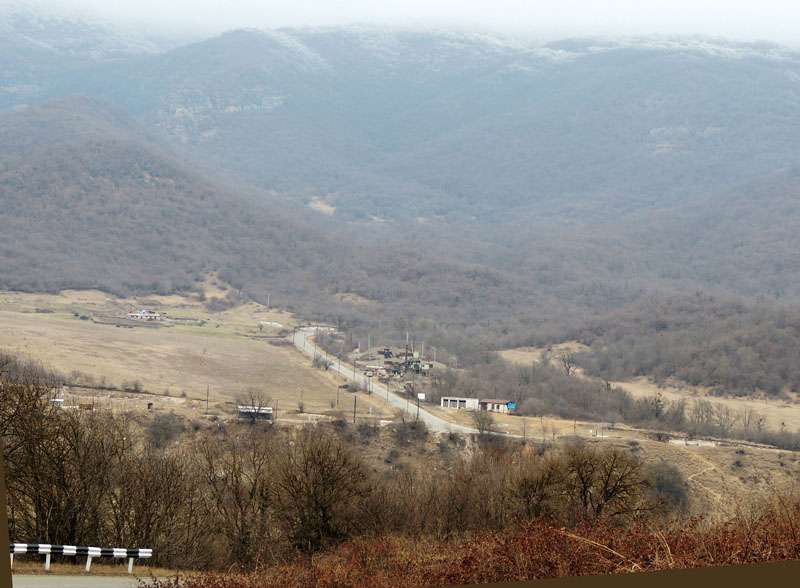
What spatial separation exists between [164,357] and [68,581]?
7089cm

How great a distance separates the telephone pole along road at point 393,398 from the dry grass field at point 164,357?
2026 millimetres

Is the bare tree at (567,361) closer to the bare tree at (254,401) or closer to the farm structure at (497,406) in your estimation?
the farm structure at (497,406)

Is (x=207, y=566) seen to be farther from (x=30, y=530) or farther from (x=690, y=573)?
(x=690, y=573)

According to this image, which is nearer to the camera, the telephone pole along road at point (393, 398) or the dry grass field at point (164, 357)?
the telephone pole along road at point (393, 398)

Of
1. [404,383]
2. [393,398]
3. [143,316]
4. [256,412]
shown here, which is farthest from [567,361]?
[143,316]

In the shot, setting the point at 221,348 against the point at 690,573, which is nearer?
the point at 690,573

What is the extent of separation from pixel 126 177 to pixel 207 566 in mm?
173360

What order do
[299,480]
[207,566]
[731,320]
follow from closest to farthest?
[207,566] < [299,480] < [731,320]

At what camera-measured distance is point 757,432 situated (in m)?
64.0

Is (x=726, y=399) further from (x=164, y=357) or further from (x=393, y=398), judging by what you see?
(x=164, y=357)

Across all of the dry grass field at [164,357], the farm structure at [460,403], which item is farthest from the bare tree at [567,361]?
the dry grass field at [164,357]

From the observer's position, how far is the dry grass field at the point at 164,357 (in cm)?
6175

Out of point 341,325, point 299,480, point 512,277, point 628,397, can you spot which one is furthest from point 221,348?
point 512,277

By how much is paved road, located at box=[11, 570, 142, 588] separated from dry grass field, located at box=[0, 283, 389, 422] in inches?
1377
